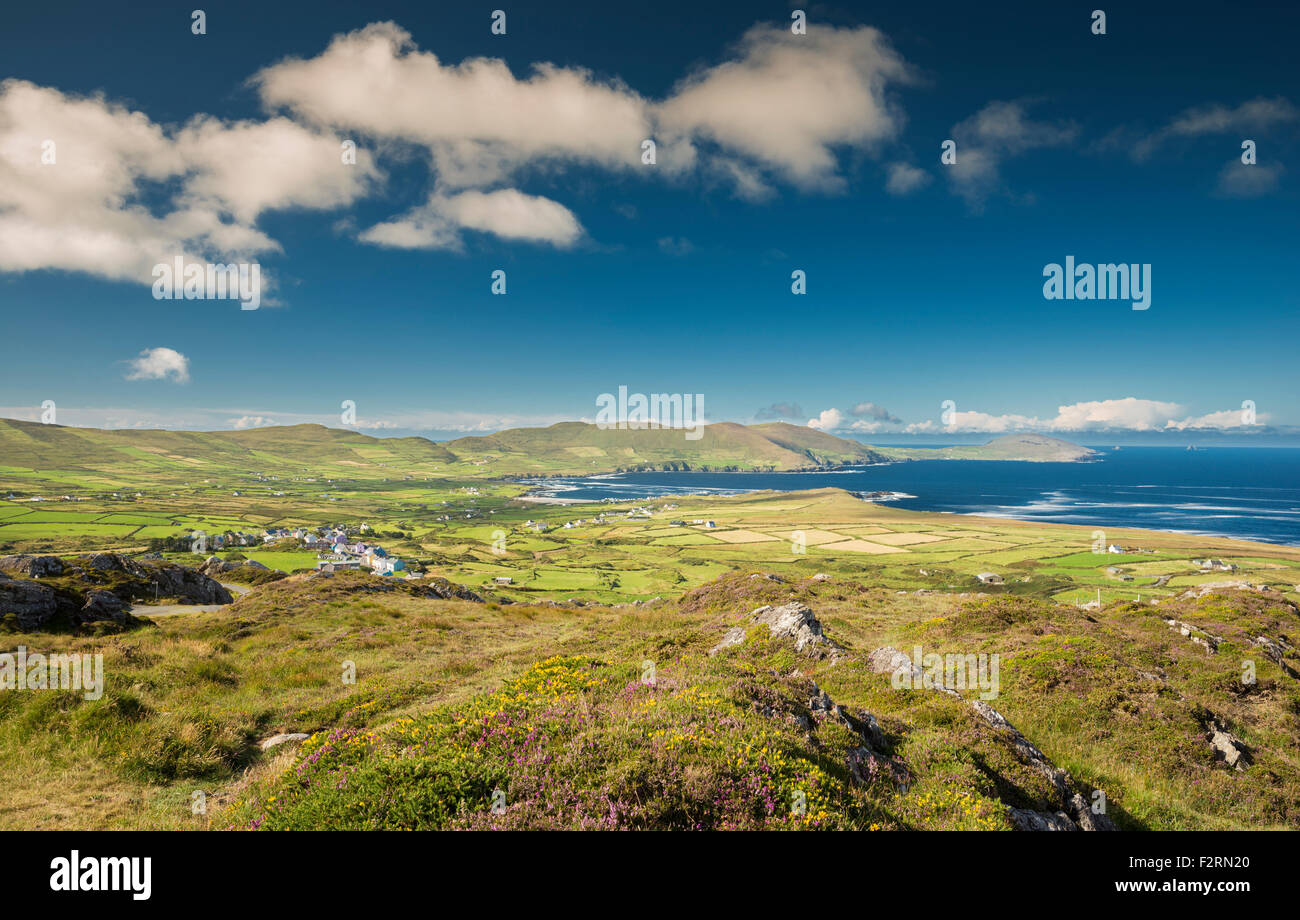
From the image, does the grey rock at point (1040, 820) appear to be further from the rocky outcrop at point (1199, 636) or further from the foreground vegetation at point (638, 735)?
the rocky outcrop at point (1199, 636)

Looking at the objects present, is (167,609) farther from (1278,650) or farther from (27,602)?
(1278,650)

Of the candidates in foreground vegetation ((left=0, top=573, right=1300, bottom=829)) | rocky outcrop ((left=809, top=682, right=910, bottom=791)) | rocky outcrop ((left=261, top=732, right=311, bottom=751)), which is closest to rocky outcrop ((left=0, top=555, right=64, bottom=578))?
foreground vegetation ((left=0, top=573, right=1300, bottom=829))

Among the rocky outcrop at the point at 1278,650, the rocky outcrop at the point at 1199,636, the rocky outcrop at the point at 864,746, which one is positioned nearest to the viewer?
the rocky outcrop at the point at 864,746

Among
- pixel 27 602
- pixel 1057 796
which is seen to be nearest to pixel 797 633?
pixel 1057 796

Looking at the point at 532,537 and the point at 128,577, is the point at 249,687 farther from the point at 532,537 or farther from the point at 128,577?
the point at 532,537

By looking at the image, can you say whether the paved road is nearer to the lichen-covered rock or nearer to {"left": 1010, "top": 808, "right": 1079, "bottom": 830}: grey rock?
the lichen-covered rock

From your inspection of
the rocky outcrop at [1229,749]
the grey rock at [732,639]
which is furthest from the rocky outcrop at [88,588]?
the rocky outcrop at [1229,749]
